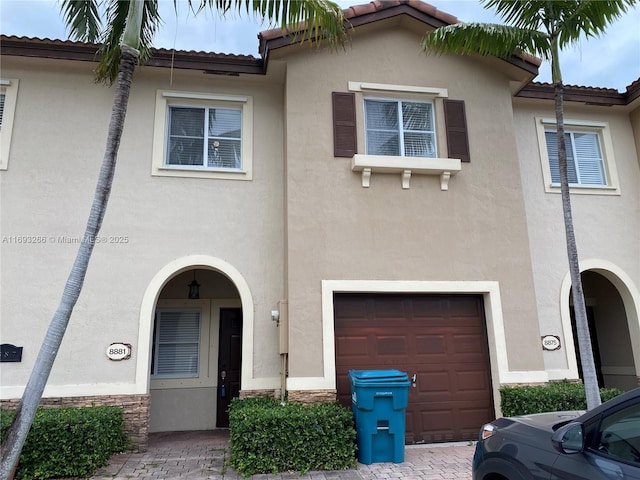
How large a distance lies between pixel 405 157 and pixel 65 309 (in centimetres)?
596

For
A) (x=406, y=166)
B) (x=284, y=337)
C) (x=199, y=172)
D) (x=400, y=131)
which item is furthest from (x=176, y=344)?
(x=400, y=131)

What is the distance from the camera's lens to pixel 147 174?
871 centimetres

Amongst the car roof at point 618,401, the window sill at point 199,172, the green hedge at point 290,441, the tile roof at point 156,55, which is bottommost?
the green hedge at point 290,441

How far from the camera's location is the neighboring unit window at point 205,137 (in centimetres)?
908

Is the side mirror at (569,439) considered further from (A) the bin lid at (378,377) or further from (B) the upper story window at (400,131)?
(B) the upper story window at (400,131)

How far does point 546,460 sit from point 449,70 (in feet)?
26.1

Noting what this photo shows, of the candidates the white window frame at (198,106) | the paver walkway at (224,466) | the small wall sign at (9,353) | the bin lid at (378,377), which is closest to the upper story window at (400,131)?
the white window frame at (198,106)

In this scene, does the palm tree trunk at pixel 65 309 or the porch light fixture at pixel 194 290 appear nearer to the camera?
the palm tree trunk at pixel 65 309

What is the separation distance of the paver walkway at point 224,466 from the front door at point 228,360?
163 cm

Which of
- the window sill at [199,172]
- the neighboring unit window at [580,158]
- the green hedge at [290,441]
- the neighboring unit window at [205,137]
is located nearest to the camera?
the green hedge at [290,441]

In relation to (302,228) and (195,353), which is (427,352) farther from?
(195,353)

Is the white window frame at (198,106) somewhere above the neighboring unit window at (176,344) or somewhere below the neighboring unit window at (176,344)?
above

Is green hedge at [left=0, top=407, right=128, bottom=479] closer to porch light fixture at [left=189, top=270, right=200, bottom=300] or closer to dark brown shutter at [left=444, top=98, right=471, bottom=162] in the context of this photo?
porch light fixture at [left=189, top=270, right=200, bottom=300]

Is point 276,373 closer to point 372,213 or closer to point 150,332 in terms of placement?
point 150,332
